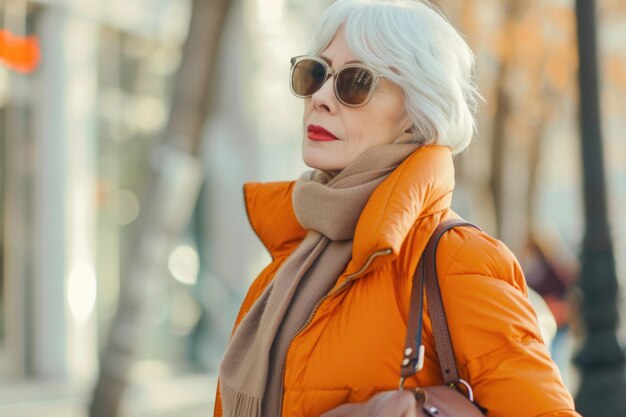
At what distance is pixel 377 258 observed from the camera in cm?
238

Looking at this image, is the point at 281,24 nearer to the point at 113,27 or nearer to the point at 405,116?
the point at 113,27

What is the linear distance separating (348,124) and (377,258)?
17.8 inches

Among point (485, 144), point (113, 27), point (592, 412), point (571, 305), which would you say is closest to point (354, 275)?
point (592, 412)

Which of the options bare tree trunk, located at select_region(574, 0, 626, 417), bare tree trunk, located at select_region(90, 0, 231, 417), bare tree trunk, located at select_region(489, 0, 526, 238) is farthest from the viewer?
bare tree trunk, located at select_region(489, 0, 526, 238)

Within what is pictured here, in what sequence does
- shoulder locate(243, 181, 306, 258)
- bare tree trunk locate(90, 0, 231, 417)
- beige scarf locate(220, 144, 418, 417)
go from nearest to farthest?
beige scarf locate(220, 144, 418, 417), shoulder locate(243, 181, 306, 258), bare tree trunk locate(90, 0, 231, 417)

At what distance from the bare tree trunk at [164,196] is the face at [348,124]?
3.87 metres

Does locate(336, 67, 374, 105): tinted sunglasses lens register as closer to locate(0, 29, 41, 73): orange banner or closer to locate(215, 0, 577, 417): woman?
locate(215, 0, 577, 417): woman

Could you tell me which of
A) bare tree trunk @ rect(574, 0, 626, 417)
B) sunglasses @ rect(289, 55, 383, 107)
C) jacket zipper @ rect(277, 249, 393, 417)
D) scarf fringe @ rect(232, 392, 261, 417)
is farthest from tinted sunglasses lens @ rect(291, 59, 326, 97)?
bare tree trunk @ rect(574, 0, 626, 417)

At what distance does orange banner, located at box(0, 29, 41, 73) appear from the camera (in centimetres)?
1034

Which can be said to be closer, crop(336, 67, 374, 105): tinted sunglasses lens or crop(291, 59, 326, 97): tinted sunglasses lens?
crop(336, 67, 374, 105): tinted sunglasses lens

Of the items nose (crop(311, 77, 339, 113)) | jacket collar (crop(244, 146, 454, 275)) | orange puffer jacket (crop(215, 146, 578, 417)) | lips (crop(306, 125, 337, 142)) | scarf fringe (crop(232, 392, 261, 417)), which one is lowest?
scarf fringe (crop(232, 392, 261, 417))

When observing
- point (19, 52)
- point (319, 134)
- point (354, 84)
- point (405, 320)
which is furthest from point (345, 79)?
point (19, 52)

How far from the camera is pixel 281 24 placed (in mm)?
16109

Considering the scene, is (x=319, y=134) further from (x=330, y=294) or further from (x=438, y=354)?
(x=438, y=354)
